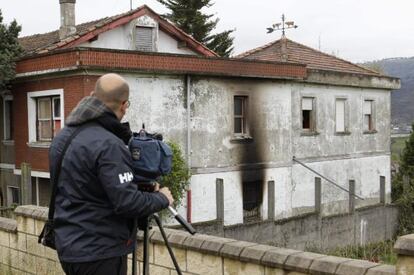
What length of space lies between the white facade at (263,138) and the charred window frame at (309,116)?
0.59ft

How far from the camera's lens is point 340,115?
24.8 metres

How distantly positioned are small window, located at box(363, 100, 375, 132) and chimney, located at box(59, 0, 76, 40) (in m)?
13.1

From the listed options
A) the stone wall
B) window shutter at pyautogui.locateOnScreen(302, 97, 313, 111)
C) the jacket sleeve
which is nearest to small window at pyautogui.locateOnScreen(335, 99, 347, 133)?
window shutter at pyautogui.locateOnScreen(302, 97, 313, 111)

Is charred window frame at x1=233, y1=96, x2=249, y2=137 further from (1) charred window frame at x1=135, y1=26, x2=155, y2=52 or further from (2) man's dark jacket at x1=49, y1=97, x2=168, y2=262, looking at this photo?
(2) man's dark jacket at x1=49, y1=97, x2=168, y2=262

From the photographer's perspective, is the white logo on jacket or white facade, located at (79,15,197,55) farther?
white facade, located at (79,15,197,55)

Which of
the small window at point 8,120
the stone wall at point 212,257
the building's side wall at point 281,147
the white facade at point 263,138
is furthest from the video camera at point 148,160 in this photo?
the small window at point 8,120

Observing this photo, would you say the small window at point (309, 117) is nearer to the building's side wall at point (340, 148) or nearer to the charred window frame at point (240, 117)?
the building's side wall at point (340, 148)

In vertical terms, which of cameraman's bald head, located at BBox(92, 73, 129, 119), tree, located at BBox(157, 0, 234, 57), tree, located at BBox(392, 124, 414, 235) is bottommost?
tree, located at BBox(392, 124, 414, 235)

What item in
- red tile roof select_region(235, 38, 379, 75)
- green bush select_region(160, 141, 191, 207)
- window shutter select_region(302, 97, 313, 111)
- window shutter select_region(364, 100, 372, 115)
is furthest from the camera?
red tile roof select_region(235, 38, 379, 75)

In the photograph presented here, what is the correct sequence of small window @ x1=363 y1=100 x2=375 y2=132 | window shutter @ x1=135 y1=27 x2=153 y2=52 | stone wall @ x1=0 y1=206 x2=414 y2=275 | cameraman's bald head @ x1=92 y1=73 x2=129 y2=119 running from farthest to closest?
small window @ x1=363 y1=100 x2=375 y2=132, window shutter @ x1=135 y1=27 x2=153 y2=52, stone wall @ x1=0 y1=206 x2=414 y2=275, cameraman's bald head @ x1=92 y1=73 x2=129 y2=119

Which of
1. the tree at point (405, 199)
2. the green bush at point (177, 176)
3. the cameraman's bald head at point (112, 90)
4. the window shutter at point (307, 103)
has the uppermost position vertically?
the window shutter at point (307, 103)

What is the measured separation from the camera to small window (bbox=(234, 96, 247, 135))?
811 inches

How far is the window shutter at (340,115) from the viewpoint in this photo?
80.8 feet

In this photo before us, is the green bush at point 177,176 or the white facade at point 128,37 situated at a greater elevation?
the white facade at point 128,37
